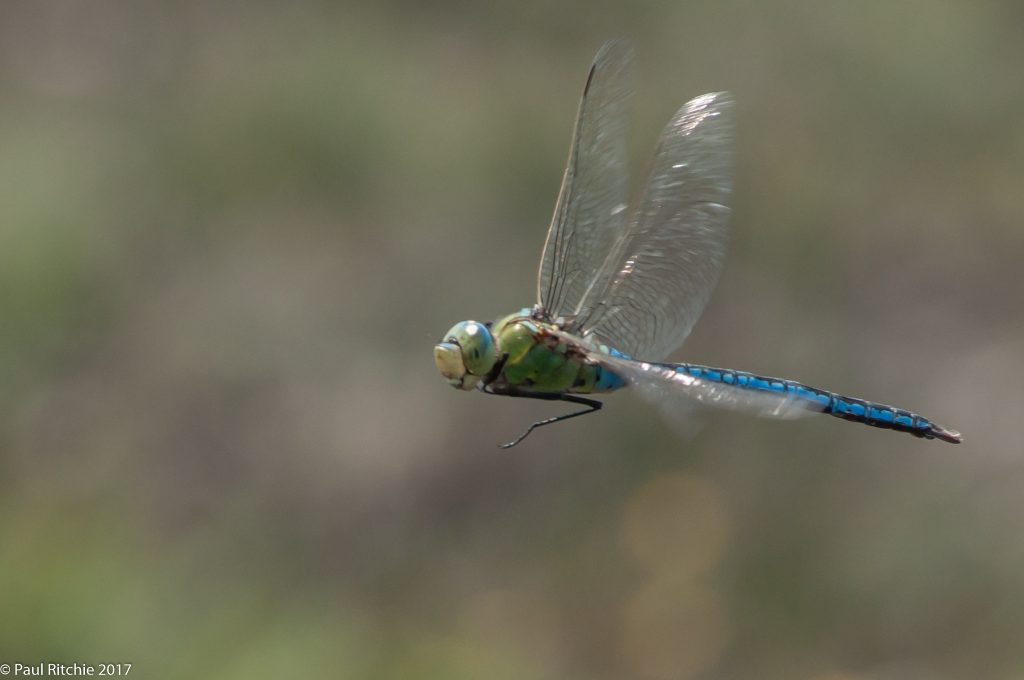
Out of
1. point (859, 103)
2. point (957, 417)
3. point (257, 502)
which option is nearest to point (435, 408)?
point (257, 502)

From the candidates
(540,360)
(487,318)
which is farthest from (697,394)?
(487,318)

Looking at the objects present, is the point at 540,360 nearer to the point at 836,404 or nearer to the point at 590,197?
the point at 590,197

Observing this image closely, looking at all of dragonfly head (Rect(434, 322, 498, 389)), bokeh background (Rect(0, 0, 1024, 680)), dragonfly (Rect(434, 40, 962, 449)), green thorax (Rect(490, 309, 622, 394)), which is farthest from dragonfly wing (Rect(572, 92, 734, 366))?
bokeh background (Rect(0, 0, 1024, 680))

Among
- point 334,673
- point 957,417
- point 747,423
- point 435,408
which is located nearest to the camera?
point 334,673

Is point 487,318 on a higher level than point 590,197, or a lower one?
lower

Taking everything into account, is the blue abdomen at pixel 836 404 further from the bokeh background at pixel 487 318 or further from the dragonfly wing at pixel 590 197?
the bokeh background at pixel 487 318

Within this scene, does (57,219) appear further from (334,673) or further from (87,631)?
(334,673)

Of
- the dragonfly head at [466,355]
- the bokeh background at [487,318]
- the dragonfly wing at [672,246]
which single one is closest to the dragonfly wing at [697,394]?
the dragonfly head at [466,355]

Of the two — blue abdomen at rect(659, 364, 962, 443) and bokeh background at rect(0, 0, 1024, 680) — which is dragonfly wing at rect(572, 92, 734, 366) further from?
bokeh background at rect(0, 0, 1024, 680)
